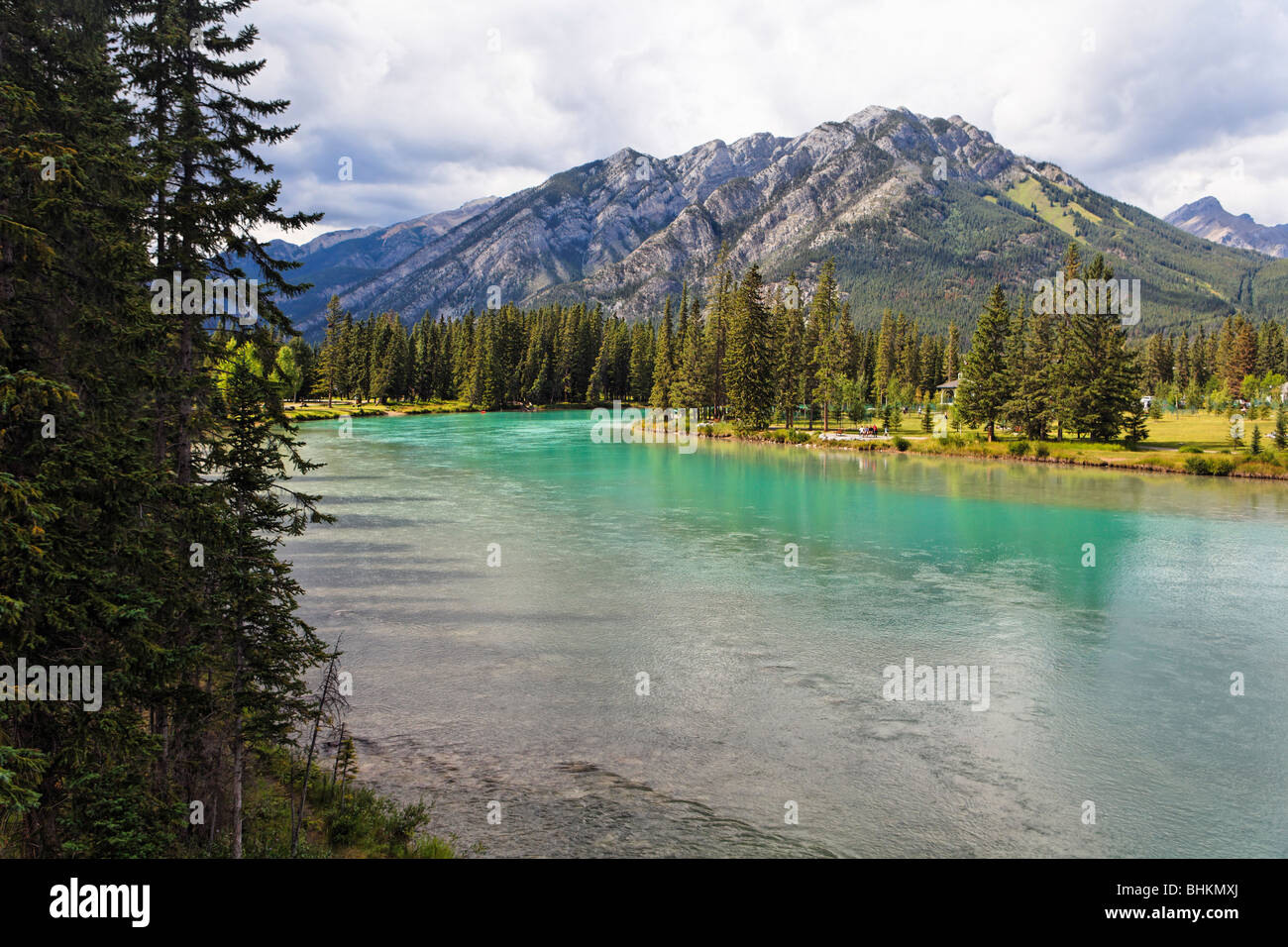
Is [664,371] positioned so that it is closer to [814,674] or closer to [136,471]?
[814,674]

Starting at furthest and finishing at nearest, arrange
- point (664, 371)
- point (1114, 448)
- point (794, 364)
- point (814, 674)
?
point (664, 371) → point (794, 364) → point (1114, 448) → point (814, 674)

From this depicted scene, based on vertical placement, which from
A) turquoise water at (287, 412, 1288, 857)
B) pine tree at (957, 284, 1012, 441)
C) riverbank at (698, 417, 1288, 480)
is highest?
pine tree at (957, 284, 1012, 441)

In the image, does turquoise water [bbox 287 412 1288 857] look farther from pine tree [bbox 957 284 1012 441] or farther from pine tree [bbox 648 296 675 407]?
pine tree [bbox 648 296 675 407]

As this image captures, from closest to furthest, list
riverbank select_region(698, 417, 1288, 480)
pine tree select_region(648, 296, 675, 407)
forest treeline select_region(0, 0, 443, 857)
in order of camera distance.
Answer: forest treeline select_region(0, 0, 443, 857), riverbank select_region(698, 417, 1288, 480), pine tree select_region(648, 296, 675, 407)

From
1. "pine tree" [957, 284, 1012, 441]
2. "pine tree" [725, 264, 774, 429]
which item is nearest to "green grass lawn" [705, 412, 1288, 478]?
"pine tree" [957, 284, 1012, 441]

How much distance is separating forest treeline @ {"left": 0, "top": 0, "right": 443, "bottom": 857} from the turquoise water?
123 inches

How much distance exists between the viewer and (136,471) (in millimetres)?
10641

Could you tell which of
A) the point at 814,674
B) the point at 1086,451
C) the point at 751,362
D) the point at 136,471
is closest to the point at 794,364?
the point at 751,362

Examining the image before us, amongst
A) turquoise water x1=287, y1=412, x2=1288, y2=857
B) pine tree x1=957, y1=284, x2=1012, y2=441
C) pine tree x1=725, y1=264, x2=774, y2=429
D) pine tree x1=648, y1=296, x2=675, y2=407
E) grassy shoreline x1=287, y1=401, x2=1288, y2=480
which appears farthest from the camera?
pine tree x1=648, y1=296, x2=675, y2=407

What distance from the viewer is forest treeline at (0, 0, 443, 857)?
378 inches

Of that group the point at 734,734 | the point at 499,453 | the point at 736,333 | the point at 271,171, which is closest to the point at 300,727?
the point at 734,734

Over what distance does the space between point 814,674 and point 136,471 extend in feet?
48.1
